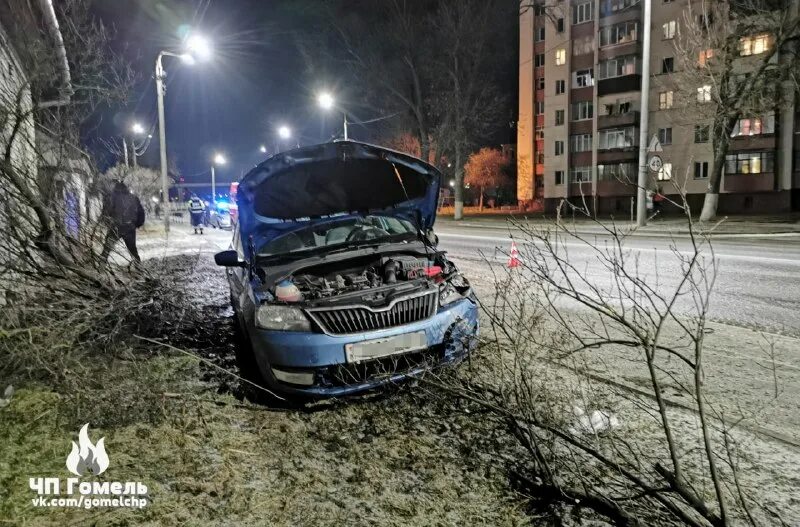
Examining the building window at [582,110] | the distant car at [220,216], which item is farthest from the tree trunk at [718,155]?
the distant car at [220,216]

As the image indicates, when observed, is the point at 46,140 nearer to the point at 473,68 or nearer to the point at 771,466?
the point at 771,466

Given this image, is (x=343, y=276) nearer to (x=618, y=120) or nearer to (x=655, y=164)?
(x=655, y=164)

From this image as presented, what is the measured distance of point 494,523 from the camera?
2314 millimetres

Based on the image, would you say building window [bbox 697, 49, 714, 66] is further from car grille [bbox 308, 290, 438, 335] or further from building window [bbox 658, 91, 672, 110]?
car grille [bbox 308, 290, 438, 335]

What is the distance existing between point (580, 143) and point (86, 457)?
43099 millimetres

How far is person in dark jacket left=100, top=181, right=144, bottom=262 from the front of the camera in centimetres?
544

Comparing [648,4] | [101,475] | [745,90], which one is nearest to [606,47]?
[745,90]

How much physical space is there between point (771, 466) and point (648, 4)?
705 inches

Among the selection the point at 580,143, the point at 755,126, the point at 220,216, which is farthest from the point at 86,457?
the point at 580,143

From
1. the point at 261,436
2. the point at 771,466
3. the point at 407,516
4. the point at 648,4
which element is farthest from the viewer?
the point at 648,4

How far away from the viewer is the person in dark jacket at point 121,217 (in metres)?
5.44

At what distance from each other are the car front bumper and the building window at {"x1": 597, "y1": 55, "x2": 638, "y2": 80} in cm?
4130

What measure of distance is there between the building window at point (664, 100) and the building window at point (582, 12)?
9.53 m

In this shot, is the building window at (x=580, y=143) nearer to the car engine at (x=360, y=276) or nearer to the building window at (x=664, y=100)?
the building window at (x=664, y=100)
